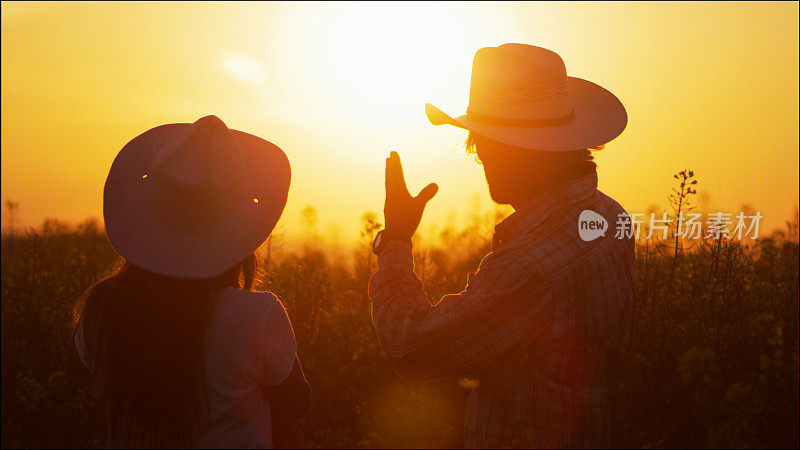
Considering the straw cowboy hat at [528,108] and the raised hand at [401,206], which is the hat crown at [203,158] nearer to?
the raised hand at [401,206]

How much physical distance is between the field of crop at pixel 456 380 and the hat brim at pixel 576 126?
0.98 metres

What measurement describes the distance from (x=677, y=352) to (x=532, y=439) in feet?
6.09

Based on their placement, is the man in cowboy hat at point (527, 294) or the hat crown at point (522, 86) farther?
the hat crown at point (522, 86)

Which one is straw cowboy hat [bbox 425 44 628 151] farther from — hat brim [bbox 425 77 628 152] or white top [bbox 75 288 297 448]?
white top [bbox 75 288 297 448]

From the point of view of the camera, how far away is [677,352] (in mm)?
3676

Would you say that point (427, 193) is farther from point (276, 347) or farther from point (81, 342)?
point (81, 342)

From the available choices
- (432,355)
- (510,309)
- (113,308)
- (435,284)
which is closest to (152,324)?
(113,308)

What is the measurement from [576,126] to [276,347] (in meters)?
1.68

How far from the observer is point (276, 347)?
197cm

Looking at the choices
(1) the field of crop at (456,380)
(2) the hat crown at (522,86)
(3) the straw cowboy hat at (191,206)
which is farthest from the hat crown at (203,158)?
(2) the hat crown at (522,86)

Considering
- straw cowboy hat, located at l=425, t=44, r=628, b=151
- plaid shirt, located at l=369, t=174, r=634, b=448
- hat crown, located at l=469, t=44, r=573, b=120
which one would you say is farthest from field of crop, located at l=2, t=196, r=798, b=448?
hat crown, located at l=469, t=44, r=573, b=120

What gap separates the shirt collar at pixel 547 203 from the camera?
239 centimetres

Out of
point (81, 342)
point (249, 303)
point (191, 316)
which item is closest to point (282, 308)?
point (249, 303)

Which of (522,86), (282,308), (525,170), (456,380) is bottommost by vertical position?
(456,380)
